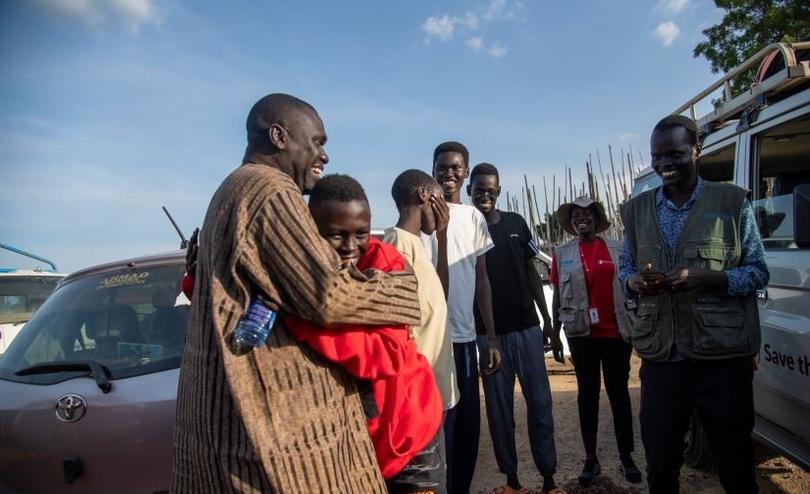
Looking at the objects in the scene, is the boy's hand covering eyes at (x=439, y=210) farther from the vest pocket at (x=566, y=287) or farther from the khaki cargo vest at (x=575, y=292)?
the vest pocket at (x=566, y=287)

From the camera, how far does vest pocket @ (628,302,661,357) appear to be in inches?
95.1

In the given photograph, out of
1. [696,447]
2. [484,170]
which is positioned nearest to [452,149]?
[484,170]

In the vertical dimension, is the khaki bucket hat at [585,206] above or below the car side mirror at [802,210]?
above

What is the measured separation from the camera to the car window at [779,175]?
2736mm

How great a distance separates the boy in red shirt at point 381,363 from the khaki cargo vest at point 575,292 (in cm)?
220

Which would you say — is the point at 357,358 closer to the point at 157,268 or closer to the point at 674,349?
the point at 674,349

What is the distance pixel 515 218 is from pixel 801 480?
93.0 inches

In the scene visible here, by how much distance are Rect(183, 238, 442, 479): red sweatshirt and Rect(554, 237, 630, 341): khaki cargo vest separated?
228cm

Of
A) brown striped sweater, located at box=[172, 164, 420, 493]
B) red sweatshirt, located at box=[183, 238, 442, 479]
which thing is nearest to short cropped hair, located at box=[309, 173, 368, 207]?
red sweatshirt, located at box=[183, 238, 442, 479]

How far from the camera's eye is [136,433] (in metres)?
2.24

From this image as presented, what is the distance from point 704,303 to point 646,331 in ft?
0.87

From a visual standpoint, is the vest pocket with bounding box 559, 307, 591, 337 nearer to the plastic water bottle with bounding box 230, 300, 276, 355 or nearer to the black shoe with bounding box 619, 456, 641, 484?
the black shoe with bounding box 619, 456, 641, 484

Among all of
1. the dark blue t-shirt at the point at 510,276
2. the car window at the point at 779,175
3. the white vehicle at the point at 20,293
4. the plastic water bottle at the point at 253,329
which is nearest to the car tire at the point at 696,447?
the dark blue t-shirt at the point at 510,276

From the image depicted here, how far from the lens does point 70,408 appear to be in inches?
90.5
